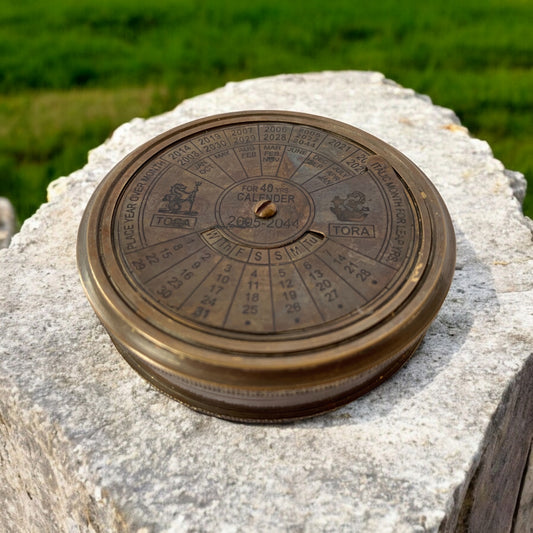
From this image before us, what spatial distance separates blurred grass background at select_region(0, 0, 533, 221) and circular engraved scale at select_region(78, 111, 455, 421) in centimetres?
206

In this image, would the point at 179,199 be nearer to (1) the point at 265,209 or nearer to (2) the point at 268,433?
(1) the point at 265,209

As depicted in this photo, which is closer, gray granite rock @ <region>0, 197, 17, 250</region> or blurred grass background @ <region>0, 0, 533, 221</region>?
gray granite rock @ <region>0, 197, 17, 250</region>

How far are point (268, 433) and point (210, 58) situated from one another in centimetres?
399

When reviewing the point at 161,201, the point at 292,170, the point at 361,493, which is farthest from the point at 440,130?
the point at 361,493

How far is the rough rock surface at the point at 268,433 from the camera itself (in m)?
2.00

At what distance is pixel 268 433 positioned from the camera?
220 centimetres

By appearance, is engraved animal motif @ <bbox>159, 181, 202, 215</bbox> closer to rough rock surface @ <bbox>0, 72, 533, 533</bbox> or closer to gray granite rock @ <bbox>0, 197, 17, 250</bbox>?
rough rock surface @ <bbox>0, 72, 533, 533</bbox>

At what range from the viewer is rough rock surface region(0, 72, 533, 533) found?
78.7 inches

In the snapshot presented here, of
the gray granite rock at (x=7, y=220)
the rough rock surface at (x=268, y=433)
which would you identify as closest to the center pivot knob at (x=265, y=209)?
the rough rock surface at (x=268, y=433)

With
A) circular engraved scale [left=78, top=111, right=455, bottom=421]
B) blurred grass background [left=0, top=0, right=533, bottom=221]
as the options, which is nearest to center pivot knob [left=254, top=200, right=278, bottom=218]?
circular engraved scale [left=78, top=111, right=455, bottom=421]

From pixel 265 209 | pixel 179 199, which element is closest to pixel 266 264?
pixel 265 209

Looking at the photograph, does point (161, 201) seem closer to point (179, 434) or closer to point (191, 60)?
point (179, 434)

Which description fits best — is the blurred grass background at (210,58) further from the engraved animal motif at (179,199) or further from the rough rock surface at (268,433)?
the engraved animal motif at (179,199)

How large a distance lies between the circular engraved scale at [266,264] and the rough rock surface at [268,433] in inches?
4.3
